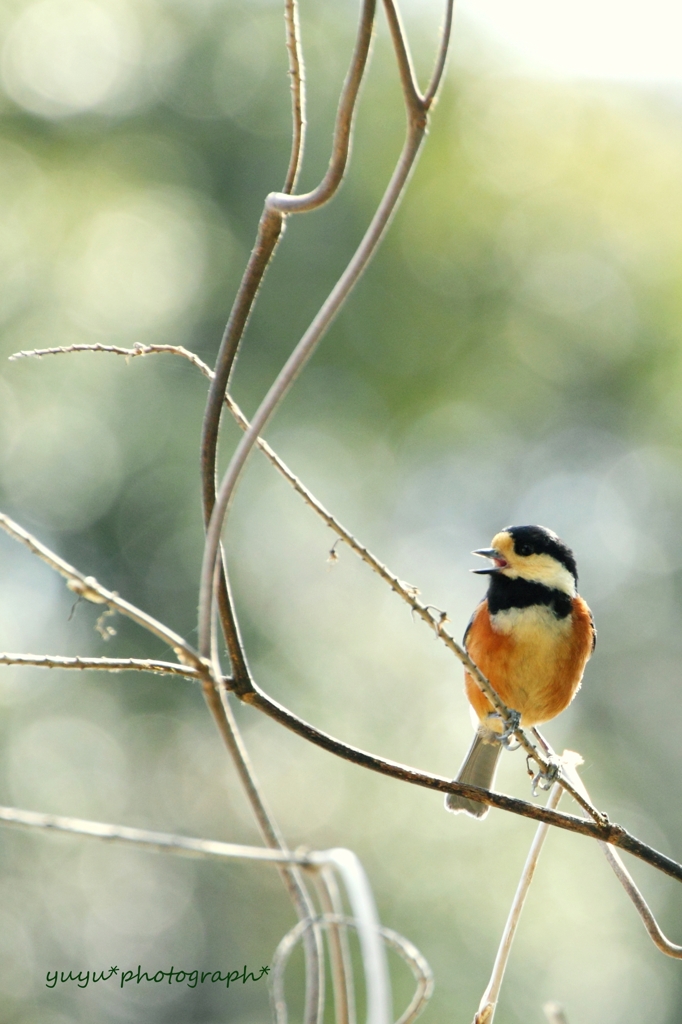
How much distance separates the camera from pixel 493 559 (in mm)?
2990

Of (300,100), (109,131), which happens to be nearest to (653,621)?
(109,131)

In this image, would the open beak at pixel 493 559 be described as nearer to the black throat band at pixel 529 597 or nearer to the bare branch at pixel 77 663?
the black throat band at pixel 529 597

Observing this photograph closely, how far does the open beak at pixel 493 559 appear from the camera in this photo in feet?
9.13

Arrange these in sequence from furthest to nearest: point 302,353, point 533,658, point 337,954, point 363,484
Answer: point 363,484, point 533,658, point 302,353, point 337,954

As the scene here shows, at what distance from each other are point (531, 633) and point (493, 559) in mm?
237

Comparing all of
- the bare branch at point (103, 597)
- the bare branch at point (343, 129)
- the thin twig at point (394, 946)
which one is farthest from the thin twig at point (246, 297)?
the thin twig at point (394, 946)

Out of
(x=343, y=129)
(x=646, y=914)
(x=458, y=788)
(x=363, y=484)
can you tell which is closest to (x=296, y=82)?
(x=343, y=129)

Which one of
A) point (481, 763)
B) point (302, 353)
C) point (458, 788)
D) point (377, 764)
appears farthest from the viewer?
point (481, 763)

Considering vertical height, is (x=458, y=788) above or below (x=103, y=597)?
below

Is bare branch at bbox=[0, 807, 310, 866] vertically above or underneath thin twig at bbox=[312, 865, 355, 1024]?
above

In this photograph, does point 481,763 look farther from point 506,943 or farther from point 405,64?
point 405,64

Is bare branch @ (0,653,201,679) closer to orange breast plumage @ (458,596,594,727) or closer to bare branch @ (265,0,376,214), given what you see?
bare branch @ (265,0,376,214)

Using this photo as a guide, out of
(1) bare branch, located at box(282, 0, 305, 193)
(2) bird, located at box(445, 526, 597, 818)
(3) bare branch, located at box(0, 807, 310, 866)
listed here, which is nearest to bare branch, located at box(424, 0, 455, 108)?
(1) bare branch, located at box(282, 0, 305, 193)

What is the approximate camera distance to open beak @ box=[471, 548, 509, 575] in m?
2.78
